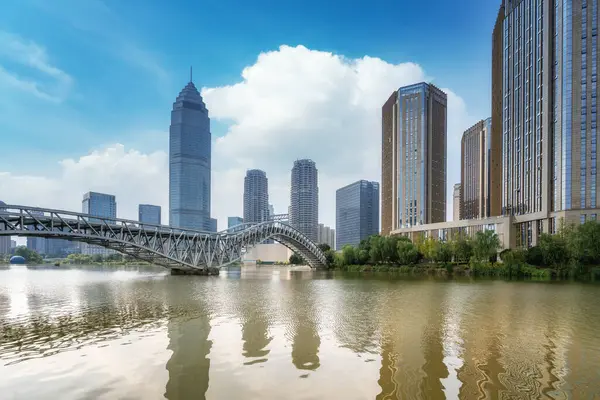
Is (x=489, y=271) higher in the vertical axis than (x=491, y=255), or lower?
lower

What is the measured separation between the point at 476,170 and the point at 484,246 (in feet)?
373

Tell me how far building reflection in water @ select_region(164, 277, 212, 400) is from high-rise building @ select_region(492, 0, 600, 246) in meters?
75.0

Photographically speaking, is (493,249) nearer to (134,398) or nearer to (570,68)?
(570,68)

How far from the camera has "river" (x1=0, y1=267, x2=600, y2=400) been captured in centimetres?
904

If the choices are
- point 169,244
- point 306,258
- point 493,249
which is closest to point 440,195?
point 306,258

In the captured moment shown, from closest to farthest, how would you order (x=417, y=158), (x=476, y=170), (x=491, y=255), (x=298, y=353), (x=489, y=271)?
(x=298, y=353)
(x=489, y=271)
(x=491, y=255)
(x=417, y=158)
(x=476, y=170)

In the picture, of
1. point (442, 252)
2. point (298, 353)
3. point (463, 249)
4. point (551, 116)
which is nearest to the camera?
point (298, 353)

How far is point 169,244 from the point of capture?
57.9m

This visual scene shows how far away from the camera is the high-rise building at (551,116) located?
232ft

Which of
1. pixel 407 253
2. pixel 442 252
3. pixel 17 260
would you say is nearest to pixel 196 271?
pixel 407 253

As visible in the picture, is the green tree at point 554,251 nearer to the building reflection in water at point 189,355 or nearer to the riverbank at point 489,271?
the riverbank at point 489,271

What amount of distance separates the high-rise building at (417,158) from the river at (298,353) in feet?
398

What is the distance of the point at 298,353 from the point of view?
12.1m

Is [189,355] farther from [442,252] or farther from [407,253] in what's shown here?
[442,252]
